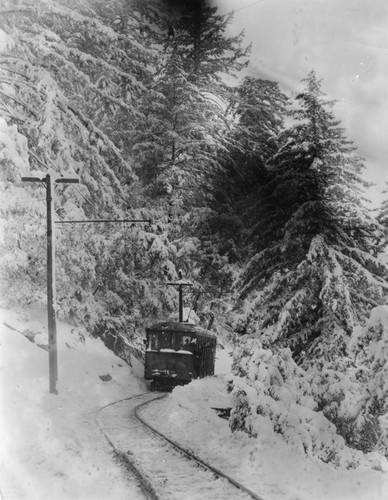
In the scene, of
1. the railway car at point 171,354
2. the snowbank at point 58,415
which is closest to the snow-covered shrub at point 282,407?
the snowbank at point 58,415

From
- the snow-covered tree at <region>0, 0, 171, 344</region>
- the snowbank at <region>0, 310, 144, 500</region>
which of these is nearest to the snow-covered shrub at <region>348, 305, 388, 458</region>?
the snowbank at <region>0, 310, 144, 500</region>

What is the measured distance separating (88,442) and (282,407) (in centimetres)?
447

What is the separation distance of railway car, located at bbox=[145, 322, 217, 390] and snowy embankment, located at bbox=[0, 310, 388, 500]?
239cm

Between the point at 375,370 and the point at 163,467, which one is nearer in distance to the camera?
the point at 375,370

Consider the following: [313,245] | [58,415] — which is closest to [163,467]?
[58,415]

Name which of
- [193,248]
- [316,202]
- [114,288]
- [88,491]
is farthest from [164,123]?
[88,491]

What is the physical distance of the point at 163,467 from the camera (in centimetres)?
954

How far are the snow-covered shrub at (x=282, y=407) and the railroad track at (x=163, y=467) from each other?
1.72 m

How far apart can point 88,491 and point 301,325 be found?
9.81 meters

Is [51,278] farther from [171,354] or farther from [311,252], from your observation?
[311,252]

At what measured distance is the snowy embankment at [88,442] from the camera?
810 centimetres

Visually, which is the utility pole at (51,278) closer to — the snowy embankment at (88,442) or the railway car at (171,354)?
the snowy embankment at (88,442)

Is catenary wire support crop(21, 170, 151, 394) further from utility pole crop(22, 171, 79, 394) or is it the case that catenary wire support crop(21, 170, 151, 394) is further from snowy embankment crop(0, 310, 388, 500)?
snowy embankment crop(0, 310, 388, 500)

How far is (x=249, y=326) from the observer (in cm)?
1689
